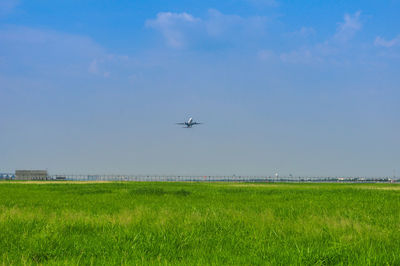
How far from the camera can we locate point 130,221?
11734 millimetres

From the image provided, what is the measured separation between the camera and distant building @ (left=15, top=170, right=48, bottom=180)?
138750mm

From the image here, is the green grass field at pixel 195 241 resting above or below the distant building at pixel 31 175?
above

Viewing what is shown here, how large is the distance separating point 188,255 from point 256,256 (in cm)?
148

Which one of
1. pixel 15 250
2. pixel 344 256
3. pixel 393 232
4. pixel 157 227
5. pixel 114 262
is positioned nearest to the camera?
pixel 114 262

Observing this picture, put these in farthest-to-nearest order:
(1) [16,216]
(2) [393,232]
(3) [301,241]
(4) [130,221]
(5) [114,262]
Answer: (1) [16,216], (4) [130,221], (2) [393,232], (3) [301,241], (5) [114,262]

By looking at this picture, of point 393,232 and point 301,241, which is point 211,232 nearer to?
point 301,241

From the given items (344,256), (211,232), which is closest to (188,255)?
(211,232)

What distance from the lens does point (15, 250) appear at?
27.8 ft

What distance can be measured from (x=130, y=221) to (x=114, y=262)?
16.4 ft

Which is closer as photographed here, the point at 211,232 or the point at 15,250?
the point at 15,250

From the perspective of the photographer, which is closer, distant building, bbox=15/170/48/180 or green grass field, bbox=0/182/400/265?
green grass field, bbox=0/182/400/265

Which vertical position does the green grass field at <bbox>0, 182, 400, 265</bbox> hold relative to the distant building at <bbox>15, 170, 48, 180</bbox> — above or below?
above

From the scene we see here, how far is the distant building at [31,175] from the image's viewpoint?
13875cm

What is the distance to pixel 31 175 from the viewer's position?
459 ft
